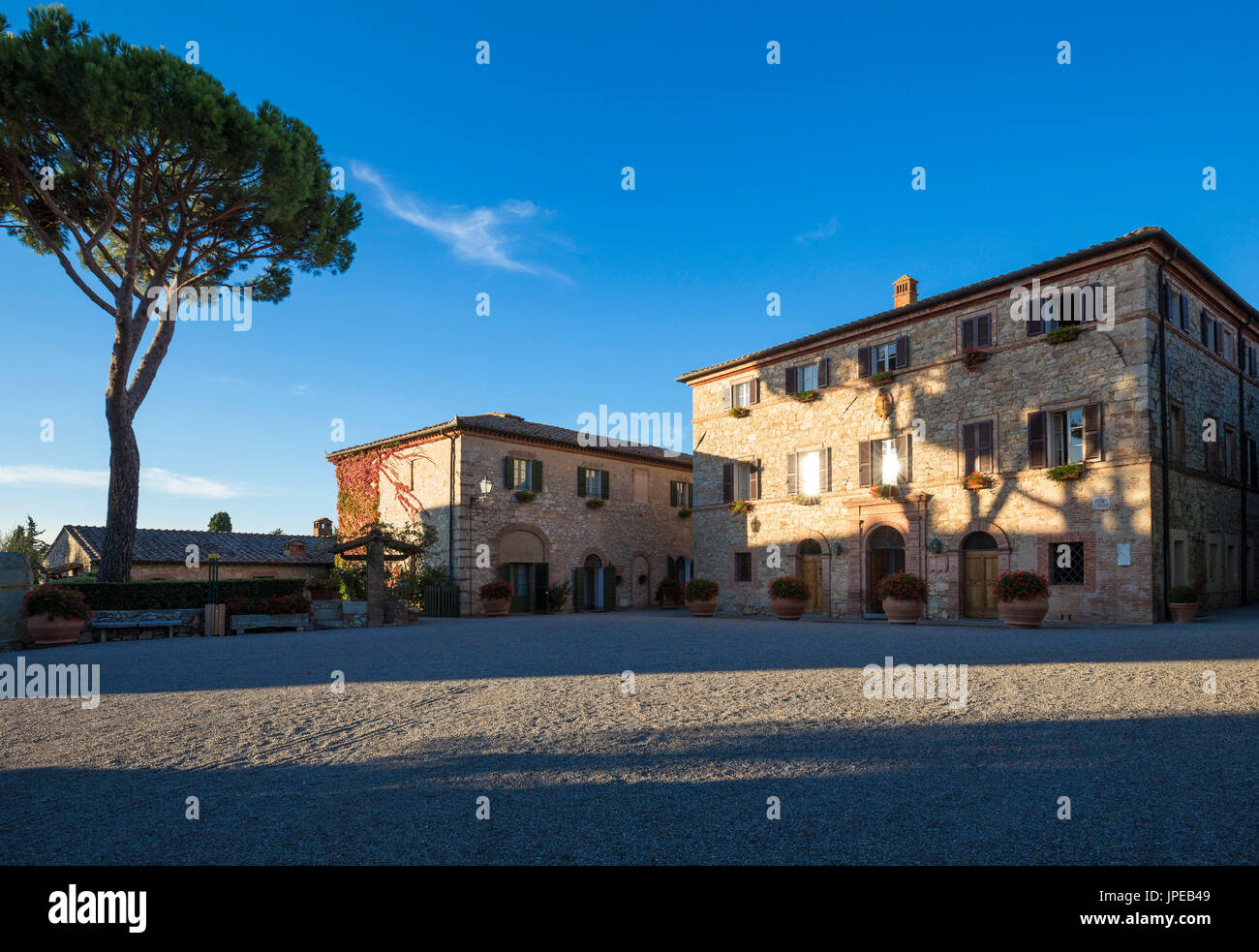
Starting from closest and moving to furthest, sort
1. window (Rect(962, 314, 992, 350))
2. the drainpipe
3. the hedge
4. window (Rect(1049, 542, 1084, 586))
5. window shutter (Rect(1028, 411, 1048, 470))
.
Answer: the hedge
the drainpipe
window (Rect(1049, 542, 1084, 586))
window shutter (Rect(1028, 411, 1048, 470))
window (Rect(962, 314, 992, 350))

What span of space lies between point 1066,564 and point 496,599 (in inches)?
642

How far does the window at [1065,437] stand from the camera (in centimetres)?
1828

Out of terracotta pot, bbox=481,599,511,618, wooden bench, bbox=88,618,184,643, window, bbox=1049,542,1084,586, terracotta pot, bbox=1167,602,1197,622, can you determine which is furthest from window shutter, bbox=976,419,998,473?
wooden bench, bbox=88,618,184,643

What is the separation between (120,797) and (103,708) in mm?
3745

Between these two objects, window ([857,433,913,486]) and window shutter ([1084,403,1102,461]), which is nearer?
window shutter ([1084,403,1102,461])

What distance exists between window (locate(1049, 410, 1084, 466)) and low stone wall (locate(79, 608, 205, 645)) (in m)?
20.5

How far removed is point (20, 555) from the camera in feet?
48.2

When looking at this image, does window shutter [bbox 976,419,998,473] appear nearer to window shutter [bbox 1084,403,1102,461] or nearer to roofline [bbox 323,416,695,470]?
window shutter [bbox 1084,403,1102,461]

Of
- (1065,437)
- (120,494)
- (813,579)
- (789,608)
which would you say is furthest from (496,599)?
(1065,437)

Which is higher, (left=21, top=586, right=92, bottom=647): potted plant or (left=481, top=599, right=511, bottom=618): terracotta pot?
(left=21, top=586, right=92, bottom=647): potted plant

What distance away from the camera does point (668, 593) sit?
3117 cm

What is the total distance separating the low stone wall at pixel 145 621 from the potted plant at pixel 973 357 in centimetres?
1972

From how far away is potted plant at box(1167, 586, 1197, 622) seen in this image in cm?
1664

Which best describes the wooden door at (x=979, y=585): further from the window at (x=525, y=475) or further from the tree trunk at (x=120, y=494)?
the tree trunk at (x=120, y=494)
